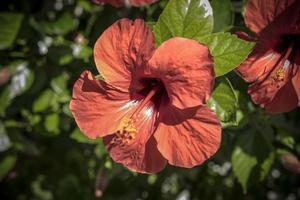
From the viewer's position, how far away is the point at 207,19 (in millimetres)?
1030

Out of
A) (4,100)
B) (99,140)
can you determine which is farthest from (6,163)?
(99,140)

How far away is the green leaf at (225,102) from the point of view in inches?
41.9

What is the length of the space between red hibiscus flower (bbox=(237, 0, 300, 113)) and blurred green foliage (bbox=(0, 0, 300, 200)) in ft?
0.23

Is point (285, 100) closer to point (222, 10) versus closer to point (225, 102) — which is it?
point (225, 102)

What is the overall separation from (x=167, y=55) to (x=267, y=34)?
11.2 inches

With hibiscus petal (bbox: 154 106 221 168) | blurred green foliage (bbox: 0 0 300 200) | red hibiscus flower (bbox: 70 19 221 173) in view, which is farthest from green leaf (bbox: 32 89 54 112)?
hibiscus petal (bbox: 154 106 221 168)

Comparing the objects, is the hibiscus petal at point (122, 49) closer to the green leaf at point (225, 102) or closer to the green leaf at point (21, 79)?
the green leaf at point (225, 102)

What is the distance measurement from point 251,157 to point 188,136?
49 cm

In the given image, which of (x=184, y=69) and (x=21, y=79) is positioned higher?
(x=184, y=69)

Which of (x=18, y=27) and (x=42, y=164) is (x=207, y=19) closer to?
(x=18, y=27)

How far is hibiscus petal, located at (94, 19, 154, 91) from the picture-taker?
0.95 m

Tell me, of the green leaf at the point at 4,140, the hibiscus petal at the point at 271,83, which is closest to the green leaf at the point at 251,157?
the hibiscus petal at the point at 271,83

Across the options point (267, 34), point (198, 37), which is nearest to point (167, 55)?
point (198, 37)

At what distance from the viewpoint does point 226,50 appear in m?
1.00
